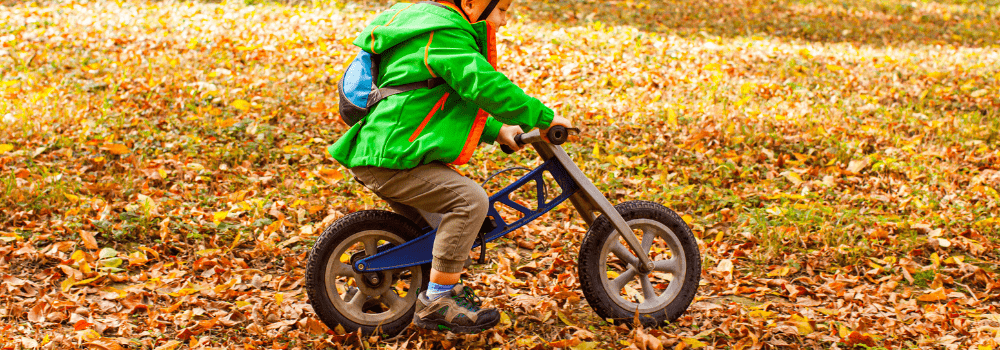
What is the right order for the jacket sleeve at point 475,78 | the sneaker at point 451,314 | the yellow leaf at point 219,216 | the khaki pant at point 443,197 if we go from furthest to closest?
the yellow leaf at point 219,216 < the sneaker at point 451,314 < the khaki pant at point 443,197 < the jacket sleeve at point 475,78

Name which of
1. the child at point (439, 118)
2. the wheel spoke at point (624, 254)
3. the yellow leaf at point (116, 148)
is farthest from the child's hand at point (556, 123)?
the yellow leaf at point (116, 148)

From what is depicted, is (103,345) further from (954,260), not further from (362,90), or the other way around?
(954,260)

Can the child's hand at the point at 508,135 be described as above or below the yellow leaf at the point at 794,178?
above

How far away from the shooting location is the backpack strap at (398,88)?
263 cm

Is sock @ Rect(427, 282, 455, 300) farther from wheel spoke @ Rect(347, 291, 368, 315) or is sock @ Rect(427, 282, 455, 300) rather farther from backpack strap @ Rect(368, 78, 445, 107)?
backpack strap @ Rect(368, 78, 445, 107)

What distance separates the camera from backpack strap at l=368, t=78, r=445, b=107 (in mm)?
2629

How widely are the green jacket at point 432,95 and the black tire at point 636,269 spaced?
0.70m


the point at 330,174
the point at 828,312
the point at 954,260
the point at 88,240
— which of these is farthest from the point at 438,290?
the point at 954,260

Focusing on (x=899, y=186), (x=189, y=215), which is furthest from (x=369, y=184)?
(x=899, y=186)

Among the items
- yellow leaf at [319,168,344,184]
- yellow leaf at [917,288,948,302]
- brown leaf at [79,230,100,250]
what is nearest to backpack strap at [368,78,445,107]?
brown leaf at [79,230,100,250]

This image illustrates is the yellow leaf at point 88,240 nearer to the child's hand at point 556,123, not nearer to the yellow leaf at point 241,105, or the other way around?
the yellow leaf at point 241,105

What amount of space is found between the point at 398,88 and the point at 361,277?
2.95 feet

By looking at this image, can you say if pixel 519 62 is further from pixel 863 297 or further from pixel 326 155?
pixel 863 297

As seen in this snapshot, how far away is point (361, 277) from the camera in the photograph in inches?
121
